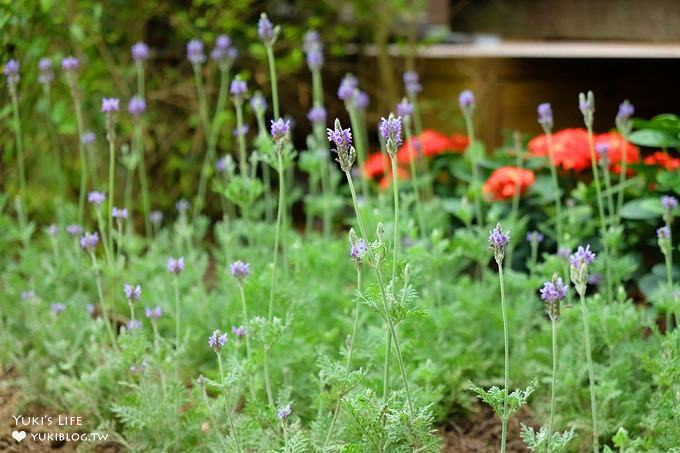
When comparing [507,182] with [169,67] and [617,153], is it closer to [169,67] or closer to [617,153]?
[617,153]

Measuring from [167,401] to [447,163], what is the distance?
2.07 metres

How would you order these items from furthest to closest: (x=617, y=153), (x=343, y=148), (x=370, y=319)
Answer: (x=617, y=153) < (x=370, y=319) < (x=343, y=148)

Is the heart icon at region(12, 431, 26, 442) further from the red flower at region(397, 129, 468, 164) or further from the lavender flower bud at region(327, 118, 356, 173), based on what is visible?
the red flower at region(397, 129, 468, 164)

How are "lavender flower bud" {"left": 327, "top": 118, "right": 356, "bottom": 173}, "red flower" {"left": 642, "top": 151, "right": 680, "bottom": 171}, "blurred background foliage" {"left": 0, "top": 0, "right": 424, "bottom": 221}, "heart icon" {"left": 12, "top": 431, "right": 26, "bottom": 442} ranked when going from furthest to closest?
"blurred background foliage" {"left": 0, "top": 0, "right": 424, "bottom": 221}, "red flower" {"left": 642, "top": 151, "right": 680, "bottom": 171}, "heart icon" {"left": 12, "top": 431, "right": 26, "bottom": 442}, "lavender flower bud" {"left": 327, "top": 118, "right": 356, "bottom": 173}

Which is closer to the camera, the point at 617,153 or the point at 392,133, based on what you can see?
the point at 392,133

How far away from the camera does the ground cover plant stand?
6.12ft

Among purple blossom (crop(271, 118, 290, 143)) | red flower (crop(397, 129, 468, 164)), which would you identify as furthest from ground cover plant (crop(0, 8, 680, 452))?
red flower (crop(397, 129, 468, 164))

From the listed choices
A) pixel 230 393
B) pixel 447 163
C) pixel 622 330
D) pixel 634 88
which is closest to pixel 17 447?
pixel 230 393

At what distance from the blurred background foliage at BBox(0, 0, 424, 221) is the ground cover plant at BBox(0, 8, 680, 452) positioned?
0.83 feet

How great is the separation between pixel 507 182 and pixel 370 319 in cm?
95

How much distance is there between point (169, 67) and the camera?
468 centimetres

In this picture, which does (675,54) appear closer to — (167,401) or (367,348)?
(367,348)

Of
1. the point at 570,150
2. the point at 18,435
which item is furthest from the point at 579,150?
the point at 18,435

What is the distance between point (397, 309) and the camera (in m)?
1.75
